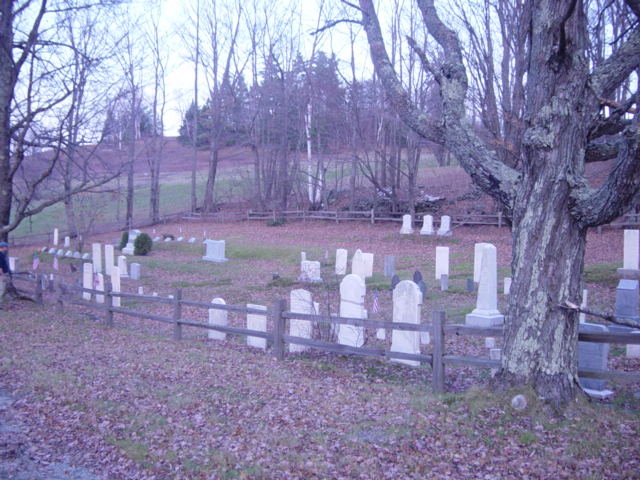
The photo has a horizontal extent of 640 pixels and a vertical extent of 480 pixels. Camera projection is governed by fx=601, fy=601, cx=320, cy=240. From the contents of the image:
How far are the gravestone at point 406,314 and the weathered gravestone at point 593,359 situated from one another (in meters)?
2.83

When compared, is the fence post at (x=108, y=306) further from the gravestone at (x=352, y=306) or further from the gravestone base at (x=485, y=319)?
the gravestone base at (x=485, y=319)

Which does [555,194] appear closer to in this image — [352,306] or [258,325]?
[352,306]

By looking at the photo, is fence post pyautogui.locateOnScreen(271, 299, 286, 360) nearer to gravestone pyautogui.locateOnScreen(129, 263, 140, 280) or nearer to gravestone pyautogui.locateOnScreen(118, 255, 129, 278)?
gravestone pyautogui.locateOnScreen(118, 255, 129, 278)

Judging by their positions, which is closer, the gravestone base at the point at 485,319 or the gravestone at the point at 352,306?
the gravestone at the point at 352,306

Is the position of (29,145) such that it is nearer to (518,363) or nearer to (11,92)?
(11,92)

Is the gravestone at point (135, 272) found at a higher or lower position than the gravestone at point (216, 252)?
lower

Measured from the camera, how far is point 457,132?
7.68 meters

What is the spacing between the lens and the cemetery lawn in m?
5.73

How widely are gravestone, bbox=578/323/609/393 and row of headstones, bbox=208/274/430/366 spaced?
249cm

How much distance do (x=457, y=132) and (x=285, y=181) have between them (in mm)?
39862

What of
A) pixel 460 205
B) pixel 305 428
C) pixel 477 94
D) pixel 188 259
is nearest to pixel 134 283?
pixel 188 259

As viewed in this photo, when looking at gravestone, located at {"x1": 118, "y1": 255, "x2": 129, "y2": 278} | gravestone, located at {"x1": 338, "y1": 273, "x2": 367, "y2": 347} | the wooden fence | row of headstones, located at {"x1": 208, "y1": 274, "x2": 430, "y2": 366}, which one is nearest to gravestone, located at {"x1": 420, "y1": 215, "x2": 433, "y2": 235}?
gravestone, located at {"x1": 118, "y1": 255, "x2": 129, "y2": 278}

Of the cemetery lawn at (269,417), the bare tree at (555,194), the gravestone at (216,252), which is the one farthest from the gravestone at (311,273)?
the bare tree at (555,194)

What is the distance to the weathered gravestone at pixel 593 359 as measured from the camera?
291 inches
